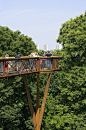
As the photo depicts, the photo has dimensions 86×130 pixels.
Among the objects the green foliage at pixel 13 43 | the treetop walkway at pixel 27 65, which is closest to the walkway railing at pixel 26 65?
the treetop walkway at pixel 27 65

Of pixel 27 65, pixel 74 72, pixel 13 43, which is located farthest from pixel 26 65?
pixel 13 43

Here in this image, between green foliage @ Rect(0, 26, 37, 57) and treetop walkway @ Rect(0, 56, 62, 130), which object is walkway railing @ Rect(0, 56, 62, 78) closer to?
treetop walkway @ Rect(0, 56, 62, 130)

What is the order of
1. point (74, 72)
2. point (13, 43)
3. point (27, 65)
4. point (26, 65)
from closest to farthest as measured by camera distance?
point (26, 65) → point (27, 65) → point (74, 72) → point (13, 43)

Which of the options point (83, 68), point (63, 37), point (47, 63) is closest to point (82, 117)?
point (83, 68)

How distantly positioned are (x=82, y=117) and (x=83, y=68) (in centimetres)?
370

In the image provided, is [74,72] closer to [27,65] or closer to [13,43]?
[27,65]

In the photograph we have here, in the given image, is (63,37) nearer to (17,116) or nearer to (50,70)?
(50,70)

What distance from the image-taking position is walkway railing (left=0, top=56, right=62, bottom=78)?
1318cm

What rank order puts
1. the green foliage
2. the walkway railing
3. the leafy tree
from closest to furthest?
the walkway railing < the leafy tree < the green foliage

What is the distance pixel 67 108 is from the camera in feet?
55.1

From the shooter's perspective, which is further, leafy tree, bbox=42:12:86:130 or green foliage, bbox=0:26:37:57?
green foliage, bbox=0:26:37:57

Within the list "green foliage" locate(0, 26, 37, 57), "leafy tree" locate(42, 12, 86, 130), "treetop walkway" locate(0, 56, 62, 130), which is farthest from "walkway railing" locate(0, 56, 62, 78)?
"green foliage" locate(0, 26, 37, 57)

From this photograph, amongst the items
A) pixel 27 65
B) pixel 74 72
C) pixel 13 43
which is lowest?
pixel 74 72

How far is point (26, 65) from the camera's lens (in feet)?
49.2
